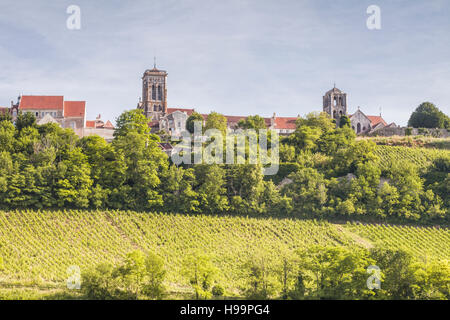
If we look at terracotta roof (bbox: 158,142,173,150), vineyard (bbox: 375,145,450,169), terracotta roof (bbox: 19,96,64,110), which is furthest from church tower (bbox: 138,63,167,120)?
vineyard (bbox: 375,145,450,169)

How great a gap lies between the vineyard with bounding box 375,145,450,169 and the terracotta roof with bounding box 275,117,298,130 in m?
22.2

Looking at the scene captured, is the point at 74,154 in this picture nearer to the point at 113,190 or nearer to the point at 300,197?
the point at 113,190

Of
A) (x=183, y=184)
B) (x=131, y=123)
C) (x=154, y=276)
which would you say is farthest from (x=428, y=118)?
(x=154, y=276)

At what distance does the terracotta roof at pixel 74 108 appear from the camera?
217ft

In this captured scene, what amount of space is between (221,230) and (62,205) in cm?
1455

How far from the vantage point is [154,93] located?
83.8m

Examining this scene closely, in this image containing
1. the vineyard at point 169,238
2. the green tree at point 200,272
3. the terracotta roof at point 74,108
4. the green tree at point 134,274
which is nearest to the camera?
the green tree at point 134,274

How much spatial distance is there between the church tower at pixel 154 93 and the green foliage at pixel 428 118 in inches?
1610

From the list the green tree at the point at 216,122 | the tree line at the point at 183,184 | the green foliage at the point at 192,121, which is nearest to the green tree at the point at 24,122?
the tree line at the point at 183,184

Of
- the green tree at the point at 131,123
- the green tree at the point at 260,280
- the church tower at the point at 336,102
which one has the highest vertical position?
the church tower at the point at 336,102

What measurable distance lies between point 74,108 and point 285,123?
34.4 metres

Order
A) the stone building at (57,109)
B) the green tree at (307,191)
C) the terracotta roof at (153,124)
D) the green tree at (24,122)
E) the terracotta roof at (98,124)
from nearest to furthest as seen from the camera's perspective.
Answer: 1. the green tree at (307,191)
2. the green tree at (24,122)
3. the stone building at (57,109)
4. the terracotta roof at (98,124)
5. the terracotta roof at (153,124)

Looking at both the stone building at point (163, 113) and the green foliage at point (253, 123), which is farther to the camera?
the stone building at point (163, 113)

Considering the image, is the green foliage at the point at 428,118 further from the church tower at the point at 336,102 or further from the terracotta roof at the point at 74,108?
the terracotta roof at the point at 74,108
